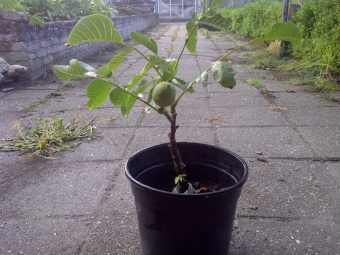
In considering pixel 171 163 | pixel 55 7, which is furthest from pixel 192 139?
pixel 55 7

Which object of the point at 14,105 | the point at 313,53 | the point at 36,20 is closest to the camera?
the point at 14,105

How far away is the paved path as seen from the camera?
4.96ft

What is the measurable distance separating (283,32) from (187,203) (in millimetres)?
644

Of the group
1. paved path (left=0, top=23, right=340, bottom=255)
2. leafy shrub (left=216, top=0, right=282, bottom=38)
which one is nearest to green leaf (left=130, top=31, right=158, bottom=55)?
paved path (left=0, top=23, right=340, bottom=255)

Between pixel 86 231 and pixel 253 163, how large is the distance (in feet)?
3.84

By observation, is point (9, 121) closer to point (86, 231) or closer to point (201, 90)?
point (86, 231)

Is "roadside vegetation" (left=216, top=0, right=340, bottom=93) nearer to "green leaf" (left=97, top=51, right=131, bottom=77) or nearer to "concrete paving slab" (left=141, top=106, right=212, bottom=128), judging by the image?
"concrete paving slab" (left=141, top=106, right=212, bottom=128)

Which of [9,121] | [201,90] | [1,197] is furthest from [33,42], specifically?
[1,197]

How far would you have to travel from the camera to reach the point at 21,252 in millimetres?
1444

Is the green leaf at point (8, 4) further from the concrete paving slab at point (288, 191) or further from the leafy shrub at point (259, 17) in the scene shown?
the leafy shrub at point (259, 17)

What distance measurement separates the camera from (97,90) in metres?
1.10

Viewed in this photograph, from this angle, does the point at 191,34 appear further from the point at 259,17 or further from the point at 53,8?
the point at 259,17

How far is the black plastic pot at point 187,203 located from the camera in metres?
1.13

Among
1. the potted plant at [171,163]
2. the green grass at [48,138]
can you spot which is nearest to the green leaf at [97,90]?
the potted plant at [171,163]
